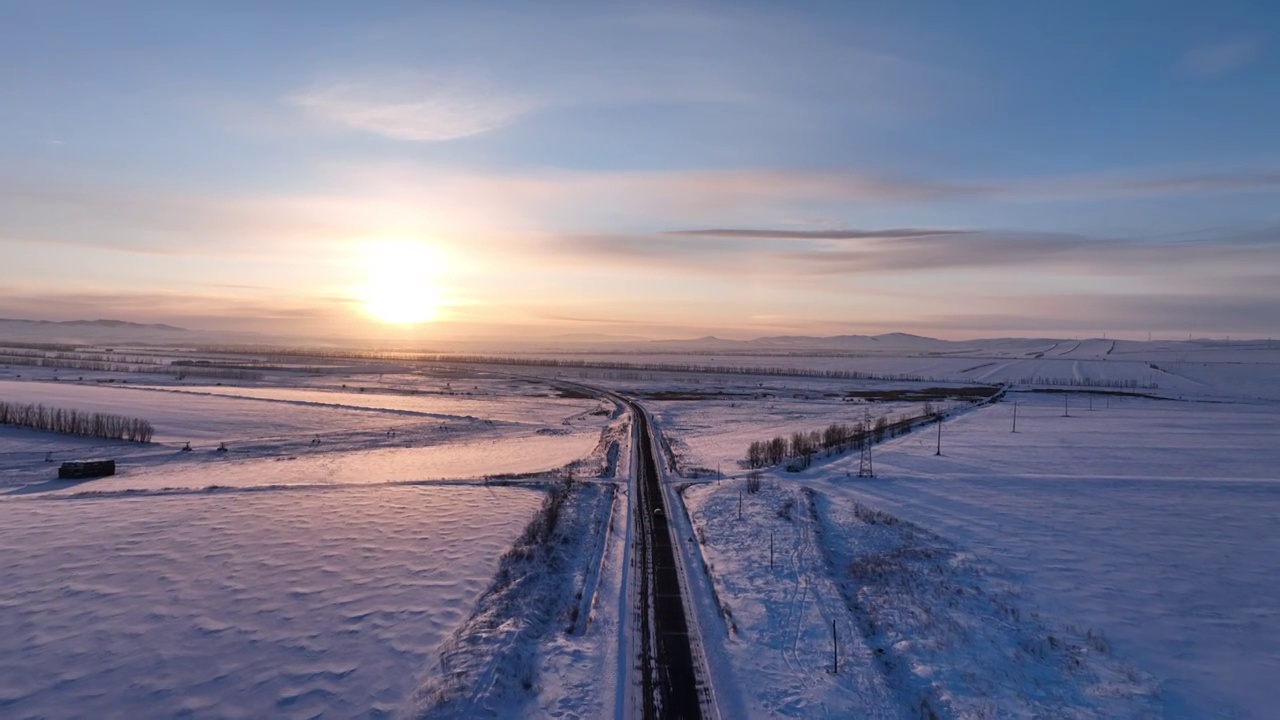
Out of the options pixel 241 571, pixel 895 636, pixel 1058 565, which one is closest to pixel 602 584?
pixel 895 636

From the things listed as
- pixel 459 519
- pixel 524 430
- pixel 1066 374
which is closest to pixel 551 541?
pixel 459 519

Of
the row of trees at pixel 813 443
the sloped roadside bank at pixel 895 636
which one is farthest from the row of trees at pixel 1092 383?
the sloped roadside bank at pixel 895 636

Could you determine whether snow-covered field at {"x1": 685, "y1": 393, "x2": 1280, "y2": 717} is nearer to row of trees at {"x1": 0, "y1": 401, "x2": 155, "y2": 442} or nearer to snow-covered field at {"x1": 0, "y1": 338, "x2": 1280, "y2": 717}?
snow-covered field at {"x1": 0, "y1": 338, "x2": 1280, "y2": 717}

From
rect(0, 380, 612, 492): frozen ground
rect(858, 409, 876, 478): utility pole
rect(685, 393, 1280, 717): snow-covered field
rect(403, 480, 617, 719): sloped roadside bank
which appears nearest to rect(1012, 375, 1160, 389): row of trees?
rect(858, 409, 876, 478): utility pole

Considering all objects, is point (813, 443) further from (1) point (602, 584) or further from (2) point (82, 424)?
(2) point (82, 424)

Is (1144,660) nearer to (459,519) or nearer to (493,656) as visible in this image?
(493,656)
